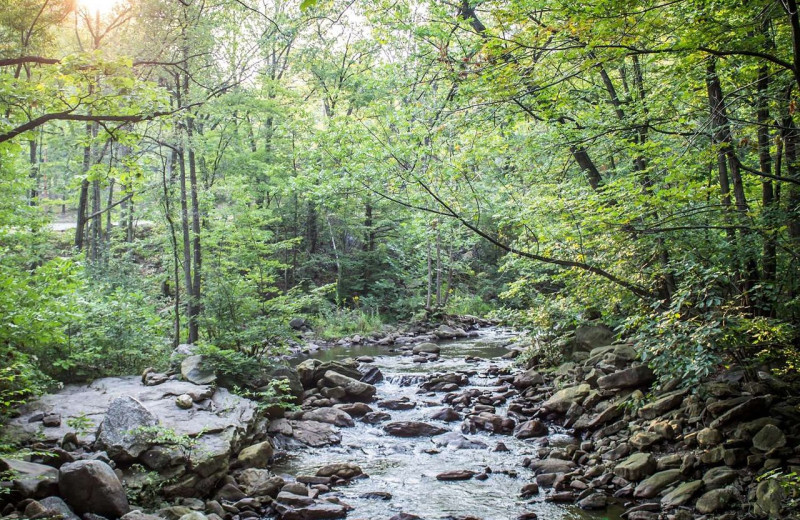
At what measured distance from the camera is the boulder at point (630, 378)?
24.5ft

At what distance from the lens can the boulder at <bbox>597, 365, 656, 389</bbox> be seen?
7477 millimetres

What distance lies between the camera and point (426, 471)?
677cm

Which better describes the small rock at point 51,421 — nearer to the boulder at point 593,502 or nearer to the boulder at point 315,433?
the boulder at point 315,433

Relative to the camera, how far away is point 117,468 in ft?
17.5

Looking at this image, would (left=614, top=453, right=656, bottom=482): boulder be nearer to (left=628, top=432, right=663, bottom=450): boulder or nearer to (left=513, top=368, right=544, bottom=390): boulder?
(left=628, top=432, right=663, bottom=450): boulder

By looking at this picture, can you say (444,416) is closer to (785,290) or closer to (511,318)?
(511,318)

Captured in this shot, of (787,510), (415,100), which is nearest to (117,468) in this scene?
(415,100)

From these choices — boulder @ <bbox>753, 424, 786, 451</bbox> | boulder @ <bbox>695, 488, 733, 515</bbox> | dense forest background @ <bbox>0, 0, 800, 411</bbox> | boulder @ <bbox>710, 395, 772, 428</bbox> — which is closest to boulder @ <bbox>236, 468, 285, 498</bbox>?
dense forest background @ <bbox>0, 0, 800, 411</bbox>

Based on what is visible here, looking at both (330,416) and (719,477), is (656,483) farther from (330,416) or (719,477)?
(330,416)

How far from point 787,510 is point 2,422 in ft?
24.3

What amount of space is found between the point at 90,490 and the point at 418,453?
13.7 ft

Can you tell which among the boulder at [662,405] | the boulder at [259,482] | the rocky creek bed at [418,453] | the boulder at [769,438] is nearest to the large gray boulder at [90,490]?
the rocky creek bed at [418,453]

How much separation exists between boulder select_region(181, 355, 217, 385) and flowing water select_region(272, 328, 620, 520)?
184 cm

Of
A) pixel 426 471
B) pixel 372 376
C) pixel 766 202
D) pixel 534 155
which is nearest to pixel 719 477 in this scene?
pixel 766 202
